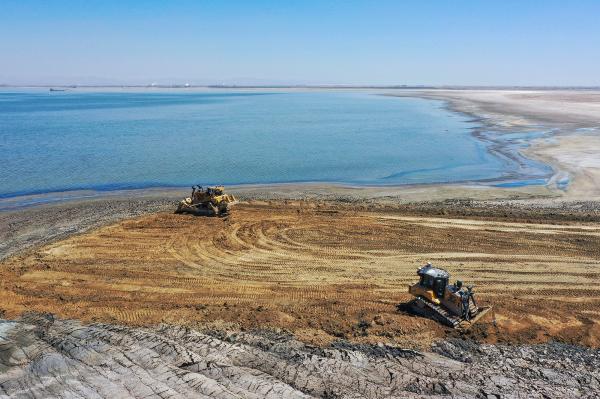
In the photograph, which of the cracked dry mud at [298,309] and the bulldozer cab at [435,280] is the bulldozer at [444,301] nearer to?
the bulldozer cab at [435,280]

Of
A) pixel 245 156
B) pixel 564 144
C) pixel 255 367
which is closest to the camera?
pixel 255 367

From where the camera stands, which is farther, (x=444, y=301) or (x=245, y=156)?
(x=245, y=156)

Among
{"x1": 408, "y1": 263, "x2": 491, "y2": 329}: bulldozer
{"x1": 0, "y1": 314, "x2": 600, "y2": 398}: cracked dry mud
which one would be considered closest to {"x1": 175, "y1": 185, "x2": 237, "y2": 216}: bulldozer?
{"x1": 0, "y1": 314, "x2": 600, "y2": 398}: cracked dry mud

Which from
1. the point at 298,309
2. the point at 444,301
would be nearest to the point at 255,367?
the point at 298,309

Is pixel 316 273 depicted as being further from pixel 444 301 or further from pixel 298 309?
pixel 444 301

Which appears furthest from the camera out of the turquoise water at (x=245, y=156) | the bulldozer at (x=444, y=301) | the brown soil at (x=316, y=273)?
the turquoise water at (x=245, y=156)

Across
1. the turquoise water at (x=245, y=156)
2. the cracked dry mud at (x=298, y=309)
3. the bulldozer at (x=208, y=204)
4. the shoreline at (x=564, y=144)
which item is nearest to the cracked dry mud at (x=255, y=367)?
the cracked dry mud at (x=298, y=309)
